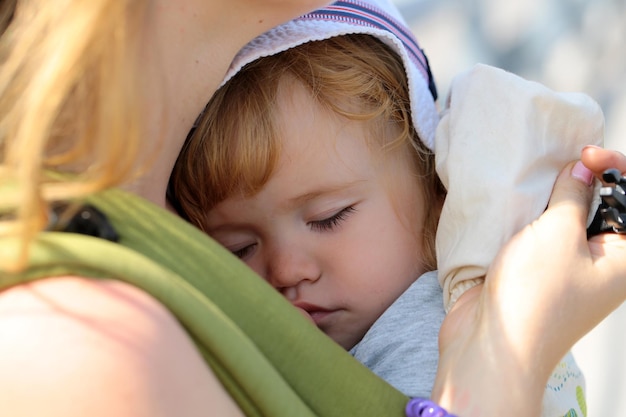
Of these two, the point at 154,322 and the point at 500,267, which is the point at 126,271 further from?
the point at 500,267

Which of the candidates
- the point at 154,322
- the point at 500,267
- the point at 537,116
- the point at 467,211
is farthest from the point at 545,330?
the point at 154,322

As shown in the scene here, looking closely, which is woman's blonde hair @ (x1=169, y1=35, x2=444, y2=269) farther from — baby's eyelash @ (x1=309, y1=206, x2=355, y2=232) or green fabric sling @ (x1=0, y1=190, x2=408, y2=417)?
green fabric sling @ (x1=0, y1=190, x2=408, y2=417)

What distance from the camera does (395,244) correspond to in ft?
4.65

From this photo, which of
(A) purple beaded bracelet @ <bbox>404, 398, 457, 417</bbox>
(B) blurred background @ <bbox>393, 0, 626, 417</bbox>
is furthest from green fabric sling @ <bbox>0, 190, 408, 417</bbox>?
(B) blurred background @ <bbox>393, 0, 626, 417</bbox>

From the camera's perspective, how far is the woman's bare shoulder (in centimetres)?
70

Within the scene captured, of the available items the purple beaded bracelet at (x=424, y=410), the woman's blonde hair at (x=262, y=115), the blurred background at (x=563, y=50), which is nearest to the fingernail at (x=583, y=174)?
the woman's blonde hair at (x=262, y=115)

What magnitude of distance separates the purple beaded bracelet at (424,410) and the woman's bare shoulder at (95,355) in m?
0.29

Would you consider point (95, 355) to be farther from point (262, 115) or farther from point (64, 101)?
point (262, 115)

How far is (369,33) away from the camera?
1437 millimetres

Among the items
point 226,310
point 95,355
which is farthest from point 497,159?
Result: point 95,355

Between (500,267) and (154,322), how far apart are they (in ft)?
1.78

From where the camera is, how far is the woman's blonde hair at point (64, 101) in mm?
808

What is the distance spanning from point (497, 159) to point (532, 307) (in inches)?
11.0

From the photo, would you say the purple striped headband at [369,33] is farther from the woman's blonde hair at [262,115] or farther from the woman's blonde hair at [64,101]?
the woman's blonde hair at [64,101]
